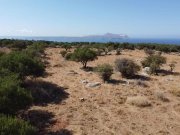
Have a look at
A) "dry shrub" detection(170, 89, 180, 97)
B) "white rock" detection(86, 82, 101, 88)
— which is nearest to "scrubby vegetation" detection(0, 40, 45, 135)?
"white rock" detection(86, 82, 101, 88)

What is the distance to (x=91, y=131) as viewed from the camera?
532 inches

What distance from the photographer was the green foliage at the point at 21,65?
19.7 meters

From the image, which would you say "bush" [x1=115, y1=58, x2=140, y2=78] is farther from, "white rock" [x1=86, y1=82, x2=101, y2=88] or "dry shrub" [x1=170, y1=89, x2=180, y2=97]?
"dry shrub" [x1=170, y1=89, x2=180, y2=97]

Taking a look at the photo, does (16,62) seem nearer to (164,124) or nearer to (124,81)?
(124,81)

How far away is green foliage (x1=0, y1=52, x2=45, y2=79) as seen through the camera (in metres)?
19.7

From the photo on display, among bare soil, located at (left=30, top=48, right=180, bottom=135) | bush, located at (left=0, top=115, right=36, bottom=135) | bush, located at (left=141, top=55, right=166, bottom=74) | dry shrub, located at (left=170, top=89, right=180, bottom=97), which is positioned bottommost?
bare soil, located at (left=30, top=48, right=180, bottom=135)

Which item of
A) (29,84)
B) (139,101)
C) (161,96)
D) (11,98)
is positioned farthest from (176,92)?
(11,98)

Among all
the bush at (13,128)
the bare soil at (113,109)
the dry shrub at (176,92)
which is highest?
the bush at (13,128)

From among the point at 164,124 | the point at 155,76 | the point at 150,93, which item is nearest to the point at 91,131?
the point at 164,124

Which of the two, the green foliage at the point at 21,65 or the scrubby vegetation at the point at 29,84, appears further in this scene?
the green foliage at the point at 21,65

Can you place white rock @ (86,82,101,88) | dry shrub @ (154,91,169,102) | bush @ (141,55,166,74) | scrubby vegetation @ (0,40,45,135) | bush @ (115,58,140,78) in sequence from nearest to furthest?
scrubby vegetation @ (0,40,45,135)
dry shrub @ (154,91,169,102)
white rock @ (86,82,101,88)
bush @ (115,58,140,78)
bush @ (141,55,166,74)

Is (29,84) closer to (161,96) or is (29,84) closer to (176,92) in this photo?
(161,96)

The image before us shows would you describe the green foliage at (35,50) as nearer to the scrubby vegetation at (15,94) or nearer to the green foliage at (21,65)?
the green foliage at (21,65)

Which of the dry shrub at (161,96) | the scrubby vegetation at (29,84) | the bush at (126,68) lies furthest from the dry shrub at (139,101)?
the bush at (126,68)
